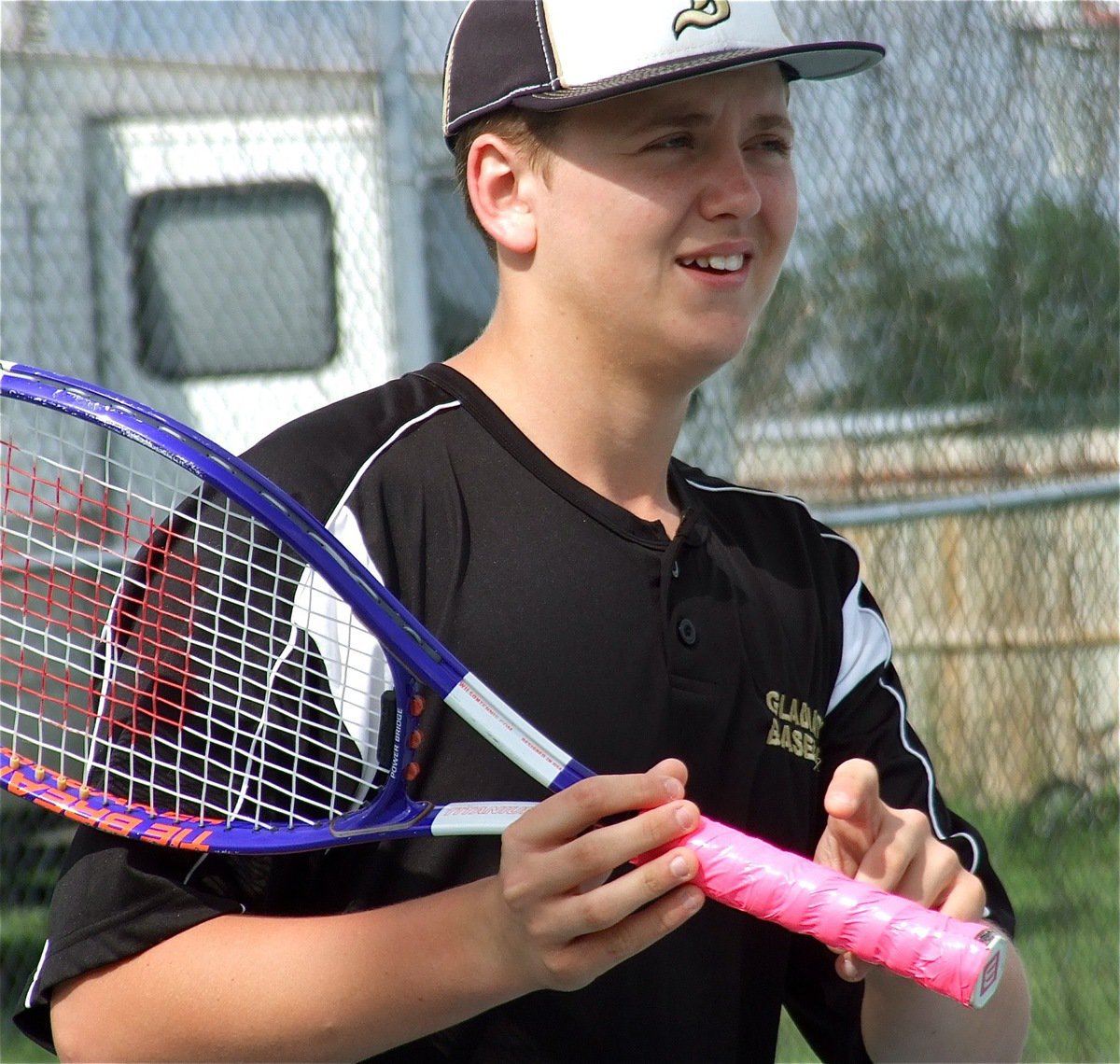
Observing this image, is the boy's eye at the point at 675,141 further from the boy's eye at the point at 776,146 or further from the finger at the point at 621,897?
the finger at the point at 621,897

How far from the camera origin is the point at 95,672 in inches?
64.2

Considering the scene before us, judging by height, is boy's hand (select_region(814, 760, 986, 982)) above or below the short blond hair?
below

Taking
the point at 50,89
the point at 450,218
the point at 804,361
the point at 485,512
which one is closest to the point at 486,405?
the point at 485,512

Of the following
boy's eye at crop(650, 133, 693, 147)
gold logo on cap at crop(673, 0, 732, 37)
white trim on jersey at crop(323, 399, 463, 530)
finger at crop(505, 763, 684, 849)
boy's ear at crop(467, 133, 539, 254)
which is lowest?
finger at crop(505, 763, 684, 849)

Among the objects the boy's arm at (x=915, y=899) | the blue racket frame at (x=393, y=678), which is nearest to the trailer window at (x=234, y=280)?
the blue racket frame at (x=393, y=678)

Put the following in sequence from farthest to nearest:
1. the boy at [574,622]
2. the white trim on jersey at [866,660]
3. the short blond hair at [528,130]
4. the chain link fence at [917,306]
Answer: the chain link fence at [917,306]
the white trim on jersey at [866,660]
the short blond hair at [528,130]
the boy at [574,622]

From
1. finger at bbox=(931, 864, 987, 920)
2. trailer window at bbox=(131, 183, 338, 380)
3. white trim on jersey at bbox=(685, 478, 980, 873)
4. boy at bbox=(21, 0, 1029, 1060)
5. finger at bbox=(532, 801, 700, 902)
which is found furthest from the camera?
trailer window at bbox=(131, 183, 338, 380)

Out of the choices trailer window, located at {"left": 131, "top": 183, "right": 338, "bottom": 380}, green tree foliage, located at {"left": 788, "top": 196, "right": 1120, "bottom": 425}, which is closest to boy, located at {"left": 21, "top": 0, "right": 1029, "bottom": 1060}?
green tree foliage, located at {"left": 788, "top": 196, "right": 1120, "bottom": 425}

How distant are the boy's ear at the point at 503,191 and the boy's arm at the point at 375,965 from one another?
2.24ft

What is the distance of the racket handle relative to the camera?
1407mm

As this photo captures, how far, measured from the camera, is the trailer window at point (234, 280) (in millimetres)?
4555

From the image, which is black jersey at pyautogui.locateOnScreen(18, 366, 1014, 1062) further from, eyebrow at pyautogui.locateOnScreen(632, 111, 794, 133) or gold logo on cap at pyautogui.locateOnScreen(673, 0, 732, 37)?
gold logo on cap at pyautogui.locateOnScreen(673, 0, 732, 37)

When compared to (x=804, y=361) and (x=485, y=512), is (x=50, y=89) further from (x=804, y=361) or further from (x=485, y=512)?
(x=485, y=512)

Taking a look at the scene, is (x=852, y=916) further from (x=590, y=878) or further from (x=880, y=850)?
(x=590, y=878)
